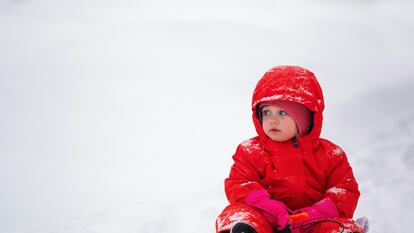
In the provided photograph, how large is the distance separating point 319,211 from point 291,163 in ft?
0.94

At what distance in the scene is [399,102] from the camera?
511cm

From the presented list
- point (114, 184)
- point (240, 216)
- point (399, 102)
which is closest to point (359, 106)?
point (399, 102)

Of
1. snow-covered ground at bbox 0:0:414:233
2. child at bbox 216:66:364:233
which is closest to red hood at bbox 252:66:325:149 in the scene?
child at bbox 216:66:364:233

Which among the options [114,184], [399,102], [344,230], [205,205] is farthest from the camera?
[399,102]

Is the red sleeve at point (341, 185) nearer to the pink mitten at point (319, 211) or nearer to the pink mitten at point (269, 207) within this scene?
the pink mitten at point (319, 211)

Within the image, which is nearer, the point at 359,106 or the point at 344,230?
the point at 344,230

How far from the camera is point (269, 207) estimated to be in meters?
2.19

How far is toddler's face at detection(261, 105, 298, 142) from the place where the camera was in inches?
92.7

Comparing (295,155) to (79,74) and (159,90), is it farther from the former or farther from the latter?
(79,74)

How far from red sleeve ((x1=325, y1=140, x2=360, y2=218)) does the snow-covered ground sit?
0.97 metres

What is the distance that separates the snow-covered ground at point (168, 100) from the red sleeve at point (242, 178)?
1132mm

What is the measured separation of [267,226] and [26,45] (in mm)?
5026

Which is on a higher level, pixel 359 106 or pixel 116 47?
Answer: pixel 116 47

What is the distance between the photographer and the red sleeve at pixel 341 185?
226 centimetres
